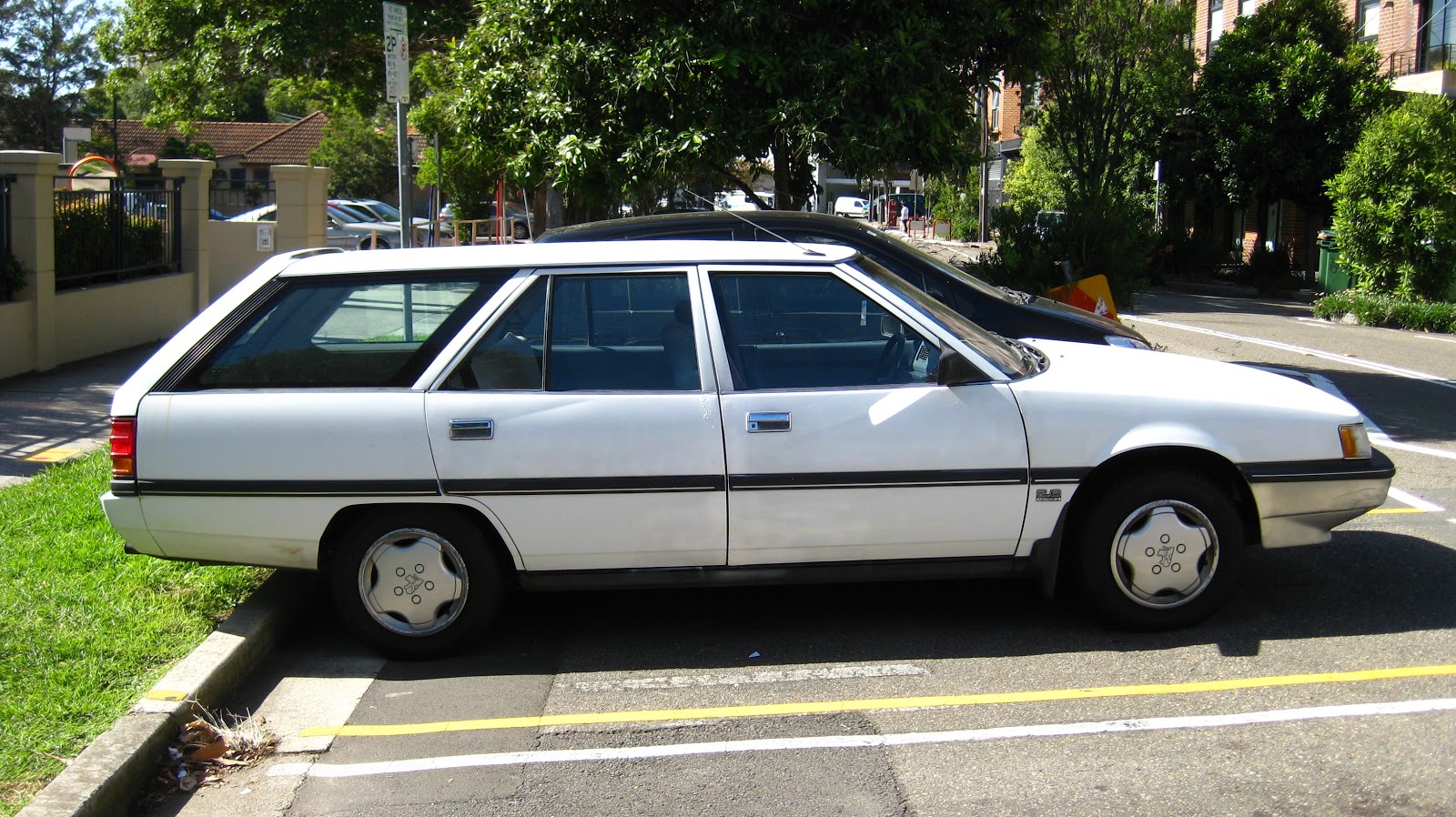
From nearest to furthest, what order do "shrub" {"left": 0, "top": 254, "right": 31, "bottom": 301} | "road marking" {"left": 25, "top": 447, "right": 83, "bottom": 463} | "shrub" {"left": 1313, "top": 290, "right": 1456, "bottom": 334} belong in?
"road marking" {"left": 25, "top": 447, "right": 83, "bottom": 463} < "shrub" {"left": 0, "top": 254, "right": 31, "bottom": 301} < "shrub" {"left": 1313, "top": 290, "right": 1456, "bottom": 334}

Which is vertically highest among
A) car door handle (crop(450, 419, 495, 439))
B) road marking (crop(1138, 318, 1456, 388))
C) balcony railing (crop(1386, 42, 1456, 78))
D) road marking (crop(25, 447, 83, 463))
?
balcony railing (crop(1386, 42, 1456, 78))

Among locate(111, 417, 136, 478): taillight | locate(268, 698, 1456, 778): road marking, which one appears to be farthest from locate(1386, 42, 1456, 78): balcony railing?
locate(111, 417, 136, 478): taillight

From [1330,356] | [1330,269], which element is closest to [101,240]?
[1330,356]

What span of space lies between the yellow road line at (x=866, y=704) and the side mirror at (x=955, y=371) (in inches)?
47.9

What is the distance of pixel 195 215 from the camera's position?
15539mm

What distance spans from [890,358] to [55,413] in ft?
24.7

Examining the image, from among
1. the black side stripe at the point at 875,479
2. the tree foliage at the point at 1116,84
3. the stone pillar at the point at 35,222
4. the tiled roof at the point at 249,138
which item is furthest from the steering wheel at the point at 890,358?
the tiled roof at the point at 249,138

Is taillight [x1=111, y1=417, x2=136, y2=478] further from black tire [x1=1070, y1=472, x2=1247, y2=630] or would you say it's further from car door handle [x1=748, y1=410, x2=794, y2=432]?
black tire [x1=1070, y1=472, x2=1247, y2=630]

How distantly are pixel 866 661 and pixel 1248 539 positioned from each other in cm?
172

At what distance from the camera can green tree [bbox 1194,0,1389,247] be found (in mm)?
26500

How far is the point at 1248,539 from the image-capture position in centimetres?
552

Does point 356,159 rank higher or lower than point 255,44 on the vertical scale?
higher

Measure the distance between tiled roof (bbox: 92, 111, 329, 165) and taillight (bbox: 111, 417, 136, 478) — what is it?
56.6 m

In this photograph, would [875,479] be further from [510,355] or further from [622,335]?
[510,355]
